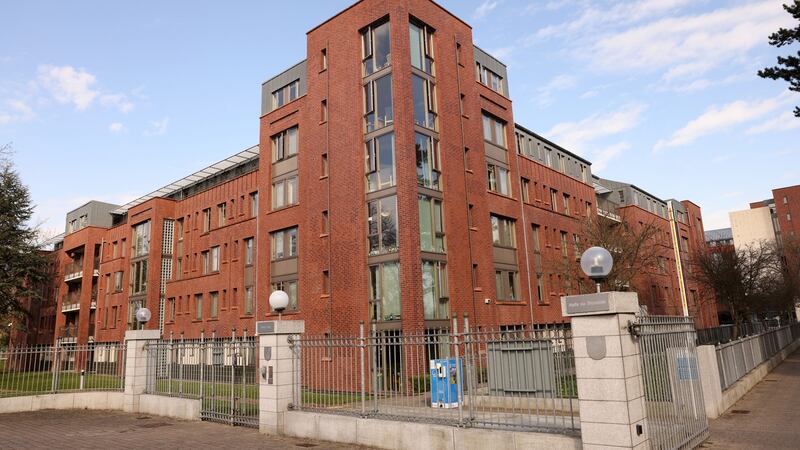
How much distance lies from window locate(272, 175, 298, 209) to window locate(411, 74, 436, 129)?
8.84 metres

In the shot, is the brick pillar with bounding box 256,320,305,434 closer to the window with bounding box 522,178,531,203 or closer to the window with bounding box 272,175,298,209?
the window with bounding box 272,175,298,209

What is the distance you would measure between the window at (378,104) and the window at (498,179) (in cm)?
802

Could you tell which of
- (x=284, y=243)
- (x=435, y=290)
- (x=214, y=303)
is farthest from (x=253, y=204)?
(x=435, y=290)

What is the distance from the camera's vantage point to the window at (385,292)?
918 inches

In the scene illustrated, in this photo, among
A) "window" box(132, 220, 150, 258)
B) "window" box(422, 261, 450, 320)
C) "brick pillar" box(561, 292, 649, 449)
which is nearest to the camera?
"brick pillar" box(561, 292, 649, 449)

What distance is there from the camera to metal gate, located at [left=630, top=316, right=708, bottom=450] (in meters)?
Result: 8.66

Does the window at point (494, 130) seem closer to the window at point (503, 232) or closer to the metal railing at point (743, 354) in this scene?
the window at point (503, 232)

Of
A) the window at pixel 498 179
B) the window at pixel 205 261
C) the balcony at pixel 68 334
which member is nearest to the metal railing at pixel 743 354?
the window at pixel 498 179

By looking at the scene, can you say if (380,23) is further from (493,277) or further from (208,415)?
(208,415)

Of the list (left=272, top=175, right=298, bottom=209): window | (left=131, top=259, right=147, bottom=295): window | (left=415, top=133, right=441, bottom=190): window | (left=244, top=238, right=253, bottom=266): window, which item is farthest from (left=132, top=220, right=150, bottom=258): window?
(left=415, top=133, right=441, bottom=190): window

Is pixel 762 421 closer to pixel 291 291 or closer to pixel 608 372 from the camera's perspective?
pixel 608 372

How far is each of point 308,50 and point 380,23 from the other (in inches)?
210

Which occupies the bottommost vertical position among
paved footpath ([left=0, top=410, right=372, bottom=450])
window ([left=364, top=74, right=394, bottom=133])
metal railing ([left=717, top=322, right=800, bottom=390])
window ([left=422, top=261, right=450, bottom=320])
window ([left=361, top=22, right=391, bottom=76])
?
paved footpath ([left=0, top=410, right=372, bottom=450])

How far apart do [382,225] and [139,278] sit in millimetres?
28517
